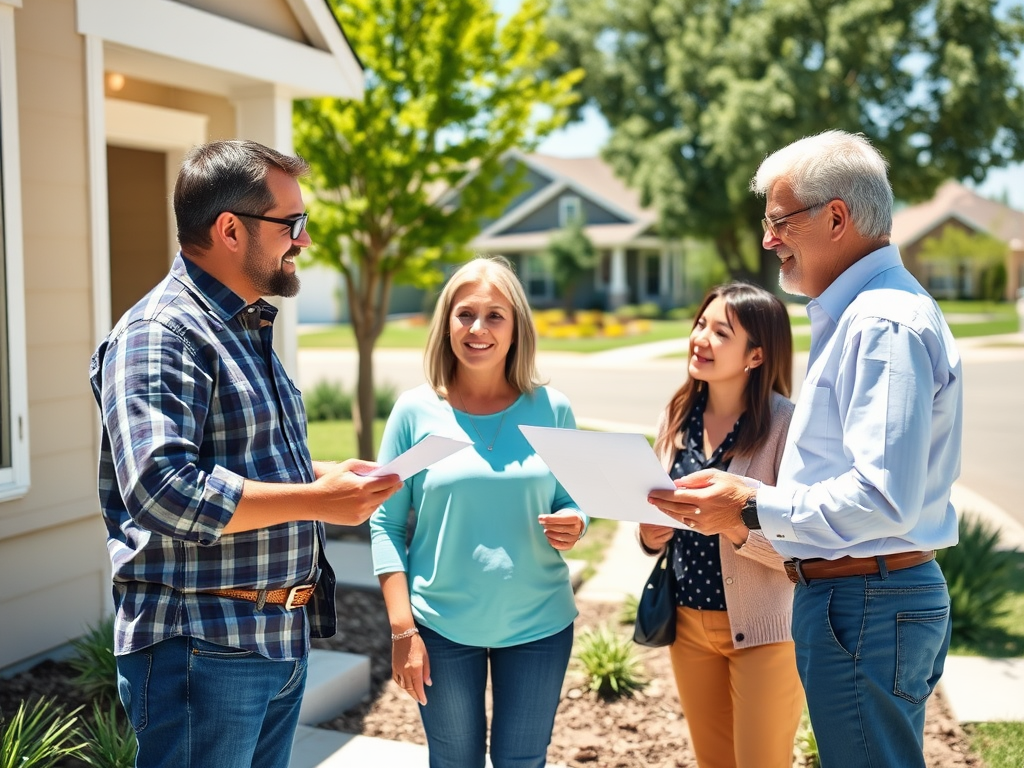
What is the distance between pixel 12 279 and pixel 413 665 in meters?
2.84

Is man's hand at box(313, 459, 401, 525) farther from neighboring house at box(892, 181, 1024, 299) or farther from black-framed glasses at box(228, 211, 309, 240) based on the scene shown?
neighboring house at box(892, 181, 1024, 299)

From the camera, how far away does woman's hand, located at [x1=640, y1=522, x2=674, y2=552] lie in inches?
127

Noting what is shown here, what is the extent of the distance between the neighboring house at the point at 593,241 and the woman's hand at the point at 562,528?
3917 cm

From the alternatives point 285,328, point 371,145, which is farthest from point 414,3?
point 285,328

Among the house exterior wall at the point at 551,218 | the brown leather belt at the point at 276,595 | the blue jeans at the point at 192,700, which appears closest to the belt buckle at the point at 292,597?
the brown leather belt at the point at 276,595

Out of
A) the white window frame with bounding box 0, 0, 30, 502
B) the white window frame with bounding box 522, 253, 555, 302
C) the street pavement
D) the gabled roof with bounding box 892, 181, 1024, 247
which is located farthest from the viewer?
the gabled roof with bounding box 892, 181, 1024, 247

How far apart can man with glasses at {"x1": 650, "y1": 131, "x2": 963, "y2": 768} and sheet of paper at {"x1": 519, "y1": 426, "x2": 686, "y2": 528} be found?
0.54ft

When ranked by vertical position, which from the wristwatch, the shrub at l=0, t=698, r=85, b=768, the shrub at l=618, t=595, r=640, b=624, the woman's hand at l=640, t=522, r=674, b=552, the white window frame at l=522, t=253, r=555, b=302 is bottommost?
the shrub at l=618, t=595, r=640, b=624

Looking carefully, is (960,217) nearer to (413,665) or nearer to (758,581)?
(758,581)

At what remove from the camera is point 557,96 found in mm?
9531

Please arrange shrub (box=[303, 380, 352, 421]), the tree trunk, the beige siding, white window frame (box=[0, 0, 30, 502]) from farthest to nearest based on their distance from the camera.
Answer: shrub (box=[303, 380, 352, 421]) < the tree trunk < the beige siding < white window frame (box=[0, 0, 30, 502])

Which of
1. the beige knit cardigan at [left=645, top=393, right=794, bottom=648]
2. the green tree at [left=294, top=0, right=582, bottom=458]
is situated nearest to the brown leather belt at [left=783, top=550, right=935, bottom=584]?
the beige knit cardigan at [left=645, top=393, right=794, bottom=648]

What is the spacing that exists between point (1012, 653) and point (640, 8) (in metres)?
30.0

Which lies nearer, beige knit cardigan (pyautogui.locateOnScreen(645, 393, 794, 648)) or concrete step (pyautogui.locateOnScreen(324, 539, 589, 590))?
beige knit cardigan (pyautogui.locateOnScreen(645, 393, 794, 648))
